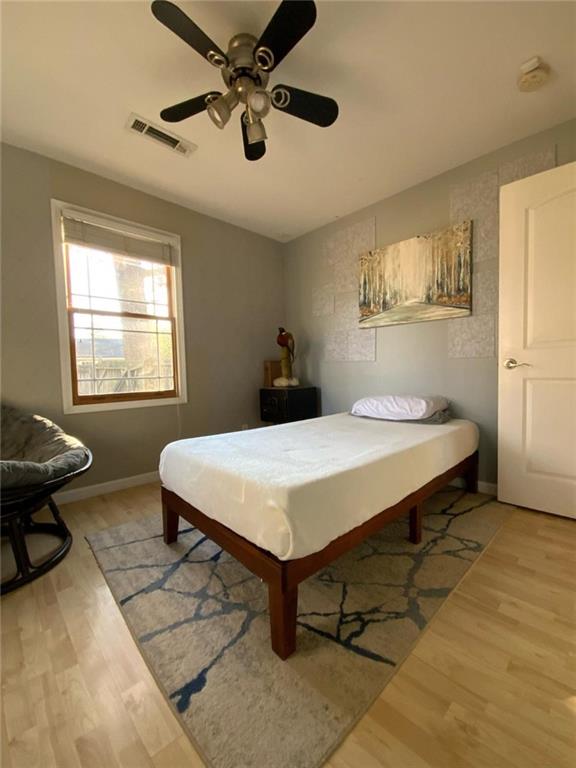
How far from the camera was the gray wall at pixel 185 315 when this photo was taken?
7.45 ft

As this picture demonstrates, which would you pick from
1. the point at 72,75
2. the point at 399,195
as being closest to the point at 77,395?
the point at 72,75

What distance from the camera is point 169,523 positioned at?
1.85 meters

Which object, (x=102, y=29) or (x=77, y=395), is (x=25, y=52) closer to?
(x=102, y=29)

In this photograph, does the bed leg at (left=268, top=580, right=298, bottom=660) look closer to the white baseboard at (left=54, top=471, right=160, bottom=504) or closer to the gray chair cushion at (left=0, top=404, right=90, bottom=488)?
the gray chair cushion at (left=0, top=404, right=90, bottom=488)

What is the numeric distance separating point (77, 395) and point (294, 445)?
1.95m

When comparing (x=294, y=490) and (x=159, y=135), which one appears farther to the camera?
(x=159, y=135)

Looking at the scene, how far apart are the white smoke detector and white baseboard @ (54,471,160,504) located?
3.81 meters

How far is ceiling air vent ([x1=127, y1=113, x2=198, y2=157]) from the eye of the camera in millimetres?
2020

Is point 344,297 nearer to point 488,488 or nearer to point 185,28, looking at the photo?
point 488,488

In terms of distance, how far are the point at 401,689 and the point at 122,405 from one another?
2.69 meters

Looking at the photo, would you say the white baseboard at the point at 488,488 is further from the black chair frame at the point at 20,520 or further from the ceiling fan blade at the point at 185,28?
the ceiling fan blade at the point at 185,28

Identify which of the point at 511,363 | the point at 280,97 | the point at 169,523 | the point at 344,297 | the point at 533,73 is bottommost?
the point at 169,523

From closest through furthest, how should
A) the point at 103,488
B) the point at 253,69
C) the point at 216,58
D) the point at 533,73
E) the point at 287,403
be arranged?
the point at 216,58 < the point at 253,69 < the point at 533,73 < the point at 103,488 < the point at 287,403

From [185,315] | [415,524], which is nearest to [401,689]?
[415,524]
